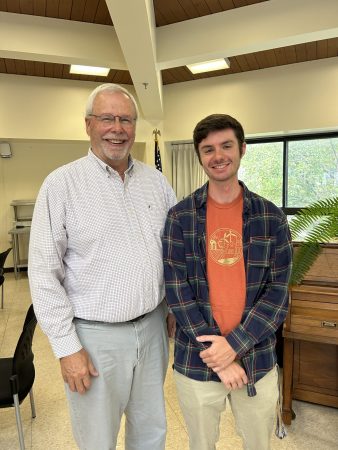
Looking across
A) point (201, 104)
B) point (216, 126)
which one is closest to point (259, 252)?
point (216, 126)

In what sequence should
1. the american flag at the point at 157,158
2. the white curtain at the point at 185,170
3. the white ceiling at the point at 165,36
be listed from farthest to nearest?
the white curtain at the point at 185,170 < the american flag at the point at 157,158 < the white ceiling at the point at 165,36

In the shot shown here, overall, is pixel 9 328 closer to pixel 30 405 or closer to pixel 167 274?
pixel 30 405

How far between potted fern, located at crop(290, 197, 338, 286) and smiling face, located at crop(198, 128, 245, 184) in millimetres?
699

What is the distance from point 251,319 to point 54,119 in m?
4.77

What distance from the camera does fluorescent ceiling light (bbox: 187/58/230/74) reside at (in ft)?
14.6

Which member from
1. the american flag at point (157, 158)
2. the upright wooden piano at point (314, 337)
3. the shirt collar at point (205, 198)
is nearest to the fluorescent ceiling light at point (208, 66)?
the american flag at point (157, 158)

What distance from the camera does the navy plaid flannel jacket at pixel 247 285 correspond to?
1.19m

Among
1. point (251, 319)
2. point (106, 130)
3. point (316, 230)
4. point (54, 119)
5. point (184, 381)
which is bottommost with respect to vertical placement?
point (184, 381)

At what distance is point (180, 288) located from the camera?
3.97ft

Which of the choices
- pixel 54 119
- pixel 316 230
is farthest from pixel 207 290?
pixel 54 119

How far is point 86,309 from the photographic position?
3.93 ft

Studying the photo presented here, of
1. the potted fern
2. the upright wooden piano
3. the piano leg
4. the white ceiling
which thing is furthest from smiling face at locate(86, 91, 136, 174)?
the white ceiling

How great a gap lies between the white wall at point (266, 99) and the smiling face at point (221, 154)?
403 centimetres

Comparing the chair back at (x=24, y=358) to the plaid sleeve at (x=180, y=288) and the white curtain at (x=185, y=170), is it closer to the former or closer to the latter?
the plaid sleeve at (x=180, y=288)
